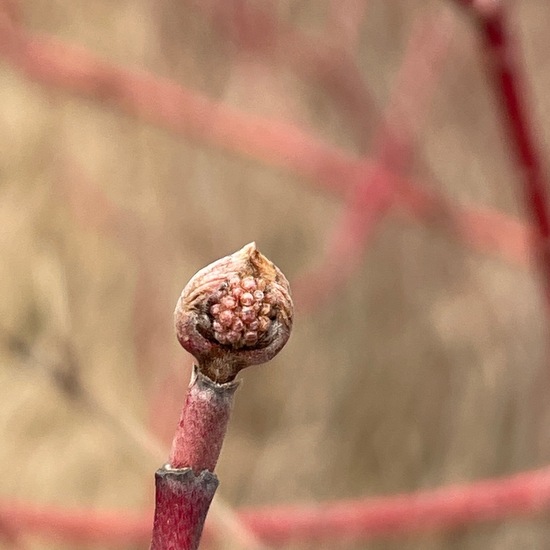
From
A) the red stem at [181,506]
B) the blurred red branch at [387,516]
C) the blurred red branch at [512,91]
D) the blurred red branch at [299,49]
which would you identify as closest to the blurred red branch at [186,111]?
the blurred red branch at [299,49]

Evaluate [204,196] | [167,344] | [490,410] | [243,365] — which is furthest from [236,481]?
[243,365]

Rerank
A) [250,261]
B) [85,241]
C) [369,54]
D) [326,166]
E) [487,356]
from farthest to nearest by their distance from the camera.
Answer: [85,241] < [369,54] < [487,356] < [326,166] < [250,261]

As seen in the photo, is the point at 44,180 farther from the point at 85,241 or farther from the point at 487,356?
the point at 487,356

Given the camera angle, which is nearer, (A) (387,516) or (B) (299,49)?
(A) (387,516)

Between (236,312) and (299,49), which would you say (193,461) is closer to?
(236,312)

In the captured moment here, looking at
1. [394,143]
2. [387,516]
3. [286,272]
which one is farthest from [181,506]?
[286,272]

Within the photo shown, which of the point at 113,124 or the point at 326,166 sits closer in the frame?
the point at 326,166

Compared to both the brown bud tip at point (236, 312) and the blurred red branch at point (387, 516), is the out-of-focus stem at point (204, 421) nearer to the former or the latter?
the brown bud tip at point (236, 312)
